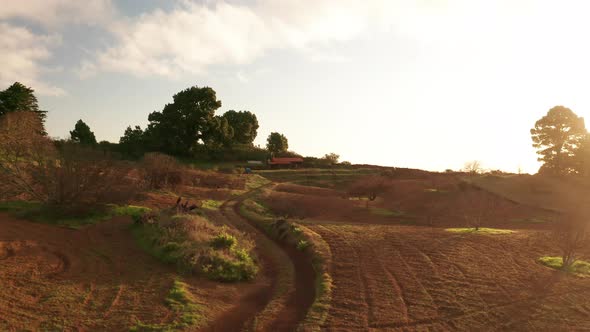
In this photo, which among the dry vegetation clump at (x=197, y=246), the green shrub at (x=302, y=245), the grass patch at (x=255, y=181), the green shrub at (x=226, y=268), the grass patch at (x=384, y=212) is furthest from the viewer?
the grass patch at (x=255, y=181)

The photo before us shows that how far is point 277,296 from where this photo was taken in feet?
37.2

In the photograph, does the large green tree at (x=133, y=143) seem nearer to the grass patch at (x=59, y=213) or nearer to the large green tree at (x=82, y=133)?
the large green tree at (x=82, y=133)

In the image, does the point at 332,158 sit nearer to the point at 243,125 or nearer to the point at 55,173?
the point at 243,125

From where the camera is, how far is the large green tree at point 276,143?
64.8 metres

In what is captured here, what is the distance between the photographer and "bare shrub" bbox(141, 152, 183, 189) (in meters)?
28.9

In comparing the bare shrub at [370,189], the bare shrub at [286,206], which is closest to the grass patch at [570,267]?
the bare shrub at [286,206]

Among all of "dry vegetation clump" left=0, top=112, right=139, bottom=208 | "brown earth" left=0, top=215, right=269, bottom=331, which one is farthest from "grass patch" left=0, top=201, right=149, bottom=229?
"brown earth" left=0, top=215, right=269, bottom=331

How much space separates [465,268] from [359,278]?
4263 millimetres

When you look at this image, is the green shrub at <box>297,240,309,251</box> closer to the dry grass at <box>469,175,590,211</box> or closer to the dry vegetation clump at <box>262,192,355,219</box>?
the dry vegetation clump at <box>262,192,355,219</box>

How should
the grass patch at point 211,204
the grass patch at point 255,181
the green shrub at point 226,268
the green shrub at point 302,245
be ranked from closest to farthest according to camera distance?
1. the green shrub at point 226,268
2. the green shrub at point 302,245
3. the grass patch at point 211,204
4. the grass patch at point 255,181

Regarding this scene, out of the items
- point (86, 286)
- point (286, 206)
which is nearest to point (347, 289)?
point (86, 286)

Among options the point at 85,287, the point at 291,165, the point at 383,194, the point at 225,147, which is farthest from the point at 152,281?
the point at 225,147

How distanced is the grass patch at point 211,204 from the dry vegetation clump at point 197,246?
6534 mm

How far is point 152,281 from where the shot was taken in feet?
38.0
